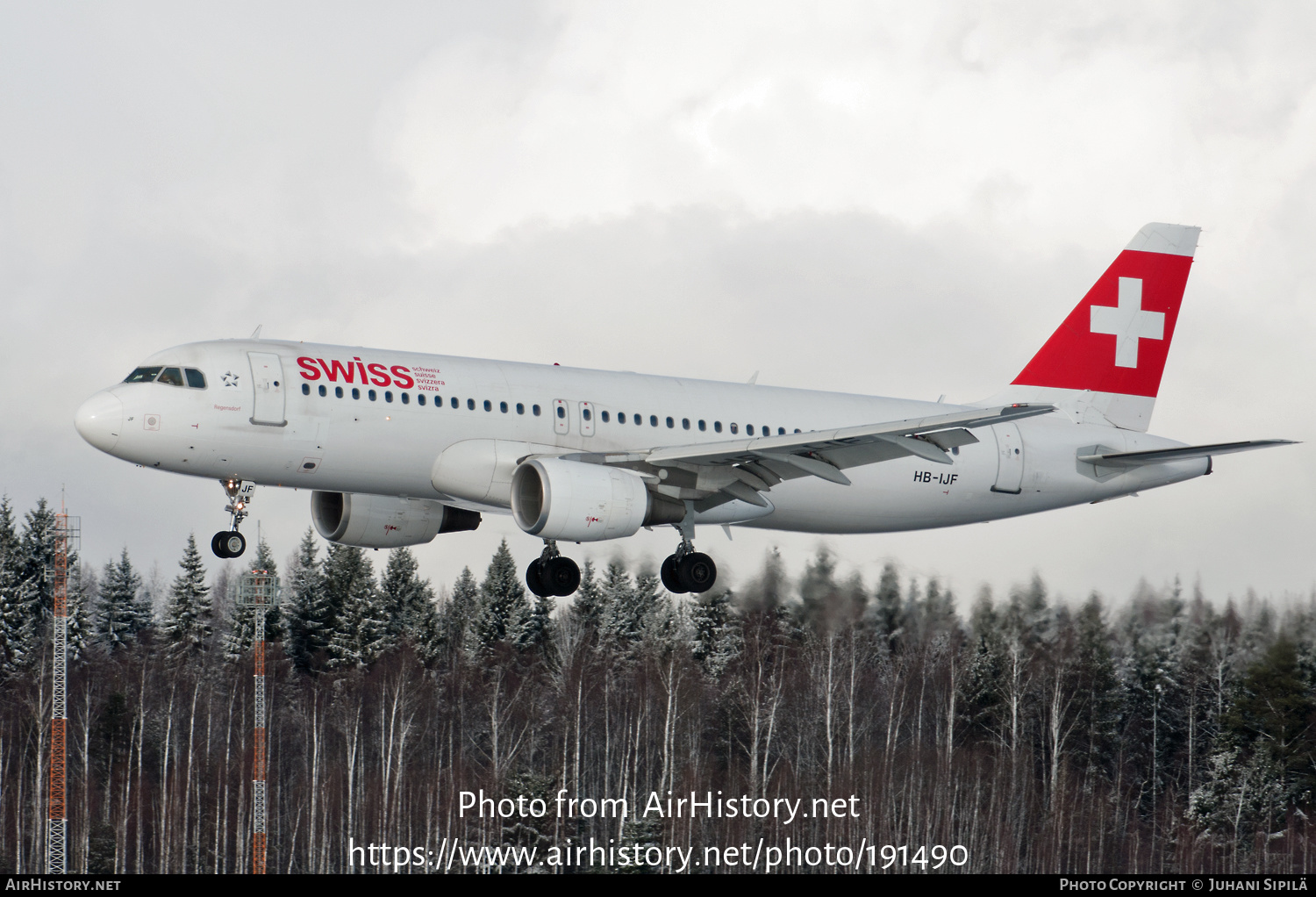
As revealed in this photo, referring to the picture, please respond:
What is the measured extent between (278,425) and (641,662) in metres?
36.3

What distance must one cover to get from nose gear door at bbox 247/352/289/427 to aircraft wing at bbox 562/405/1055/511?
229 inches

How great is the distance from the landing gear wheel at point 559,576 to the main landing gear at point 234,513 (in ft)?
23.1

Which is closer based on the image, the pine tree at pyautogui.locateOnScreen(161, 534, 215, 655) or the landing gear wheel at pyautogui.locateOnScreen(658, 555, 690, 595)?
the landing gear wheel at pyautogui.locateOnScreen(658, 555, 690, 595)

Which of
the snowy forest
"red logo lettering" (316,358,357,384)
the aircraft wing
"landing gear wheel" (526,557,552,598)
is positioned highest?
"red logo lettering" (316,358,357,384)

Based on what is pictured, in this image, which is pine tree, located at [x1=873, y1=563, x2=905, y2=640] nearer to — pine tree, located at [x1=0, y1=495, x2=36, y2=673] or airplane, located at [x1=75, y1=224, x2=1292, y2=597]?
airplane, located at [x1=75, y1=224, x2=1292, y2=597]

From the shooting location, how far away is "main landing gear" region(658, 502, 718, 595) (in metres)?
33.8

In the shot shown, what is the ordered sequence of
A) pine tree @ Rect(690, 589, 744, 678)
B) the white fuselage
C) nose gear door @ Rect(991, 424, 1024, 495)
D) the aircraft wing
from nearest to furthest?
the white fuselage < the aircraft wing < nose gear door @ Rect(991, 424, 1024, 495) < pine tree @ Rect(690, 589, 744, 678)

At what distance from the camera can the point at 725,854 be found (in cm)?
5362

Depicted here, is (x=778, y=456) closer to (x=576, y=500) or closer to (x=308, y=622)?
(x=576, y=500)

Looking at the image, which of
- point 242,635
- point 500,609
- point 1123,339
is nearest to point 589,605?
point 500,609

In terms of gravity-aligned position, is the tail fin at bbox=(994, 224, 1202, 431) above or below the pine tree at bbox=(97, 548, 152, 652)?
above

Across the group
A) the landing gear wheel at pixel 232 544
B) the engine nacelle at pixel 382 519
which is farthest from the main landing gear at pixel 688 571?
the landing gear wheel at pixel 232 544

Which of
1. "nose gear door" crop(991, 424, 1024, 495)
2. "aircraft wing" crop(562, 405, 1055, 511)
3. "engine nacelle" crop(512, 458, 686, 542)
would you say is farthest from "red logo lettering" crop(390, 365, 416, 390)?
"nose gear door" crop(991, 424, 1024, 495)

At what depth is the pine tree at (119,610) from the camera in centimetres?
7594
